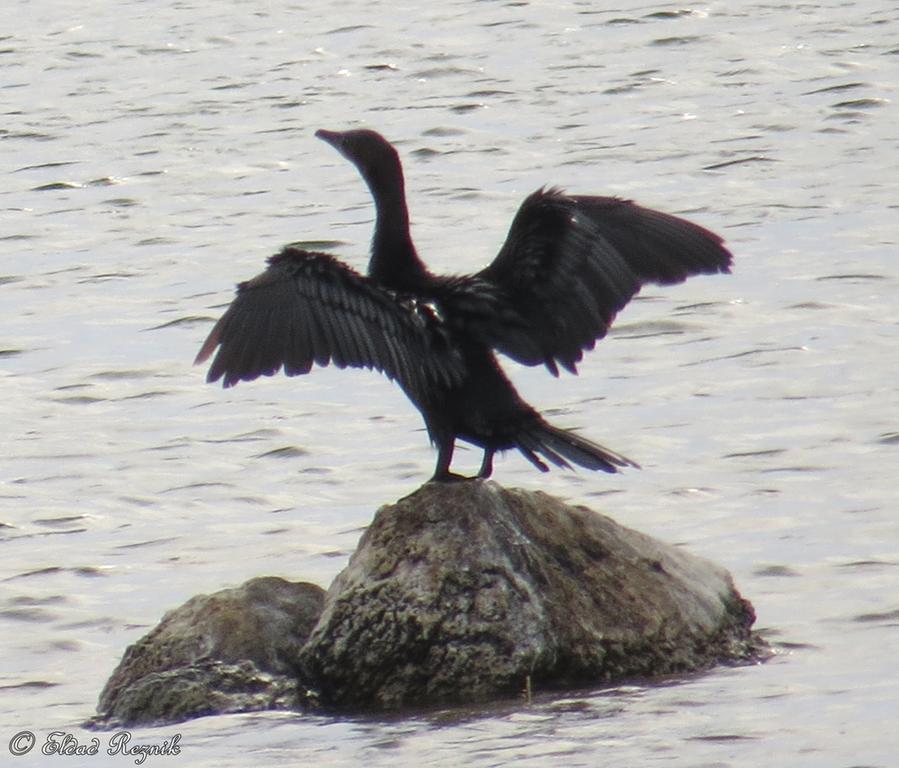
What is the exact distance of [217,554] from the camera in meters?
Answer: 8.34

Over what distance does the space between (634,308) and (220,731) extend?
→ 599cm

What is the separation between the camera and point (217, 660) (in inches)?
252

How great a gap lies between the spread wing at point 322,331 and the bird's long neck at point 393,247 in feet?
1.28

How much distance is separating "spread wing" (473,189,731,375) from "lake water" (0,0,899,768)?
4.01ft

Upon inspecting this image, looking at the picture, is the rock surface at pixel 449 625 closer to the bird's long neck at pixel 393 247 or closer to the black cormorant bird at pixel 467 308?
the black cormorant bird at pixel 467 308

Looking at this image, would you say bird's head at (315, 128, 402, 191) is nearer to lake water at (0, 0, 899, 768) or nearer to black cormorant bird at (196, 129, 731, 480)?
black cormorant bird at (196, 129, 731, 480)

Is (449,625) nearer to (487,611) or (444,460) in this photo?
(487,611)

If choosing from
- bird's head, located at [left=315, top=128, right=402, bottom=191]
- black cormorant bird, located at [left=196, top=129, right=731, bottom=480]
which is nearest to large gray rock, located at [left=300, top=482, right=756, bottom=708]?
black cormorant bird, located at [left=196, top=129, right=731, bottom=480]

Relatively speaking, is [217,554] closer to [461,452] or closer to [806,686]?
[461,452]

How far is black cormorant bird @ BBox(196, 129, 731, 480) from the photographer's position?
631cm

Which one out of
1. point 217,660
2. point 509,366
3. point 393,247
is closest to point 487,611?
point 217,660

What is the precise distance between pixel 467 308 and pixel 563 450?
0.58 metres

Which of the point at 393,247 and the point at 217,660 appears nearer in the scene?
the point at 217,660

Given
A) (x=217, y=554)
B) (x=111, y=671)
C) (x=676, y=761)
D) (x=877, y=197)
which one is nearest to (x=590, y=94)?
(x=877, y=197)
